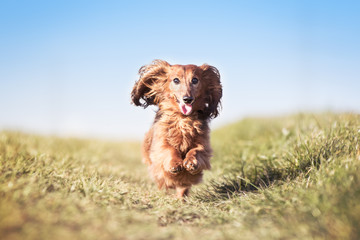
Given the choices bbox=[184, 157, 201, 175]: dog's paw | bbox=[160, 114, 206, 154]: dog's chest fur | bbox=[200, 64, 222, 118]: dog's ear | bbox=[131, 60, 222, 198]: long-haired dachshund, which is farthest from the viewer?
bbox=[200, 64, 222, 118]: dog's ear

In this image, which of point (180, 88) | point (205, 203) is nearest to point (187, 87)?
point (180, 88)

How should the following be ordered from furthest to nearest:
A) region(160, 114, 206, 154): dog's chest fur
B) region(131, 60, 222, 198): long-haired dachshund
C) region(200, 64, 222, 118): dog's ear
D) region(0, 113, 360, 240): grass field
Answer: region(200, 64, 222, 118): dog's ear < region(160, 114, 206, 154): dog's chest fur < region(131, 60, 222, 198): long-haired dachshund < region(0, 113, 360, 240): grass field

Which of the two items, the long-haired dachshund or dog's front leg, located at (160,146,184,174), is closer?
dog's front leg, located at (160,146,184,174)

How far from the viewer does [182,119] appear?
3.30 m

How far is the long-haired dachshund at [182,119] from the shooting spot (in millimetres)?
3160

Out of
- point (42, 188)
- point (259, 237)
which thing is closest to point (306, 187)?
point (259, 237)

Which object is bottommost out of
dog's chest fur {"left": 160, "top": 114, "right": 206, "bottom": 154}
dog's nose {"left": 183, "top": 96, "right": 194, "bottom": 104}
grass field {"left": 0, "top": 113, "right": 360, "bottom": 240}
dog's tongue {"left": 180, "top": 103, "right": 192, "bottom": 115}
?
grass field {"left": 0, "top": 113, "right": 360, "bottom": 240}

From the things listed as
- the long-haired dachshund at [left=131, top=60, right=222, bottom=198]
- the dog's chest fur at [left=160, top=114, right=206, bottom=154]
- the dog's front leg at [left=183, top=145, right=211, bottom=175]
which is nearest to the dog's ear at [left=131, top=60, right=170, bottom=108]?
the long-haired dachshund at [left=131, top=60, right=222, bottom=198]

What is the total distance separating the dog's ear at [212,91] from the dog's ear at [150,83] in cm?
46

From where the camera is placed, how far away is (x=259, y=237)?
1.88 meters

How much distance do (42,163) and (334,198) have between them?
2.62 metres

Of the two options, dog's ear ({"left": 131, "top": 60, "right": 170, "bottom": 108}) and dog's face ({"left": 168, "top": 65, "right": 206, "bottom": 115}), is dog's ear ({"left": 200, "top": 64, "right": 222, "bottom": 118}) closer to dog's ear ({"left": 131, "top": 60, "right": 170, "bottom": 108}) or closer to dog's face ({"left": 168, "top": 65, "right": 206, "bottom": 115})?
dog's face ({"left": 168, "top": 65, "right": 206, "bottom": 115})

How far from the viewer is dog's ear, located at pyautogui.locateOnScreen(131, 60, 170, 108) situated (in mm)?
3587

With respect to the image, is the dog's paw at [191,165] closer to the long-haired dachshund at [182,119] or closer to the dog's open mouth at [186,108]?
the long-haired dachshund at [182,119]
